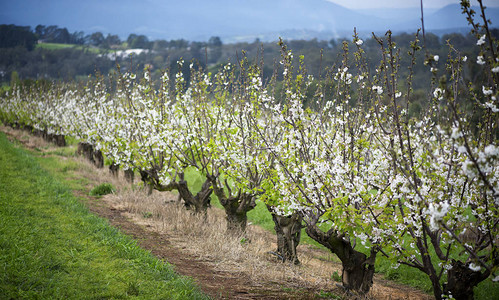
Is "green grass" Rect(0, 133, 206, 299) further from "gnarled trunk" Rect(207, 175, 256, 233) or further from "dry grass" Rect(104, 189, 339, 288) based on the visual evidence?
"gnarled trunk" Rect(207, 175, 256, 233)

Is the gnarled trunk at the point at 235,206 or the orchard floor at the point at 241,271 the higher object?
the gnarled trunk at the point at 235,206

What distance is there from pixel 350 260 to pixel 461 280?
2.14m

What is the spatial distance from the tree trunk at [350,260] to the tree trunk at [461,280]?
5.42ft

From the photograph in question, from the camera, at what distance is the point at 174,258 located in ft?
28.5

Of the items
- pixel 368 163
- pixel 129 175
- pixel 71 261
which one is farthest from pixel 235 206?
pixel 129 175

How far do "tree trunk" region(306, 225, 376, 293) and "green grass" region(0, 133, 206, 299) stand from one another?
106 inches

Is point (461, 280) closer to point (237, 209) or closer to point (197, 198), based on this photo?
point (237, 209)

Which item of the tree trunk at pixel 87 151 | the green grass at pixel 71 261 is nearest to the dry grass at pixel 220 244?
the green grass at pixel 71 261

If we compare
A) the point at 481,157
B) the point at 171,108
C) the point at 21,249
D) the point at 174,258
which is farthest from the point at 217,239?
the point at 481,157

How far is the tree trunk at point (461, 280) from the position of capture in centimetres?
565

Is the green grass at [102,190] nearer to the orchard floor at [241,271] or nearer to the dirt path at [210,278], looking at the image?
the orchard floor at [241,271]

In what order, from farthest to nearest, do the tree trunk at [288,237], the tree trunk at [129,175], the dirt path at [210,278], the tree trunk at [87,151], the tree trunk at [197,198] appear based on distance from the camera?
the tree trunk at [87,151] < the tree trunk at [129,175] < the tree trunk at [197,198] < the tree trunk at [288,237] < the dirt path at [210,278]

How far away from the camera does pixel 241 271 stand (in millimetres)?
8219

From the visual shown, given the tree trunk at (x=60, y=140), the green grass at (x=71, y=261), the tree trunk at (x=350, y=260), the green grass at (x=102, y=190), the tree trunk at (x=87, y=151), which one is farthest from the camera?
the tree trunk at (x=60, y=140)
